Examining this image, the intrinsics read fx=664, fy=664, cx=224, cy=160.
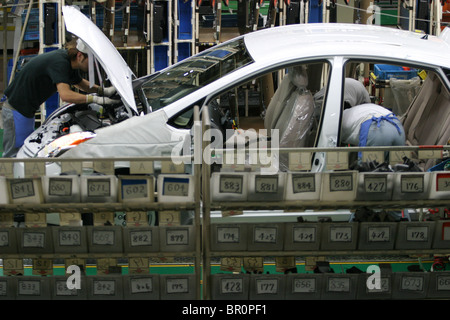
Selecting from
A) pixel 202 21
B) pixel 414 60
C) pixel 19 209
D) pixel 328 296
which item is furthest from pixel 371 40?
pixel 202 21

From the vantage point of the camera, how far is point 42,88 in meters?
6.00

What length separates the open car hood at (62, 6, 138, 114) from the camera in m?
4.96

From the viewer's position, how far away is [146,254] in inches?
149

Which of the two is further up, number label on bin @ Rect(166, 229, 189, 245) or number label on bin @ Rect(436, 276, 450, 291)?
number label on bin @ Rect(166, 229, 189, 245)

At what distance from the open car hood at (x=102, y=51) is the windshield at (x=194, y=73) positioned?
0.23 meters

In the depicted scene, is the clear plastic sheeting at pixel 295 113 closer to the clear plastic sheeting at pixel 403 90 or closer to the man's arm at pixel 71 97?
the man's arm at pixel 71 97

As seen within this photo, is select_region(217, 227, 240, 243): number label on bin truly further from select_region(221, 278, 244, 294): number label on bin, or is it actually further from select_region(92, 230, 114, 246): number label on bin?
select_region(92, 230, 114, 246): number label on bin

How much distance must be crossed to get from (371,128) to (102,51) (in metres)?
2.14

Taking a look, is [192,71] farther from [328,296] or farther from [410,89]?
[410,89]

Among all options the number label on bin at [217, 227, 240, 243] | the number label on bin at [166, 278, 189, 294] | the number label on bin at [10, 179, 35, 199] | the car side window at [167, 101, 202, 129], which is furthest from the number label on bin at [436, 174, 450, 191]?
the number label on bin at [10, 179, 35, 199]

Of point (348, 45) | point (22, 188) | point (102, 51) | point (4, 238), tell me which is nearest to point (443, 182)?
point (348, 45)

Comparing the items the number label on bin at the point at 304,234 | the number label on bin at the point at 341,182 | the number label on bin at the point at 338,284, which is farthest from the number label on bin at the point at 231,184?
the number label on bin at the point at 338,284

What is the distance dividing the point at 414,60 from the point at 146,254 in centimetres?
254

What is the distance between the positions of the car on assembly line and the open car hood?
0.03 feet
